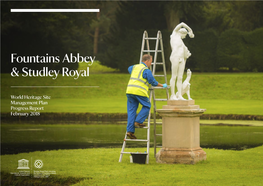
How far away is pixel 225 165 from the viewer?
8.80 metres

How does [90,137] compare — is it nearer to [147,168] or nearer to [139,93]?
[139,93]

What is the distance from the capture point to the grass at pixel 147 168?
23.9ft

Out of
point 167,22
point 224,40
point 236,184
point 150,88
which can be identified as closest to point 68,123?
point 150,88

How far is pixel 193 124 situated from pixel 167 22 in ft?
108

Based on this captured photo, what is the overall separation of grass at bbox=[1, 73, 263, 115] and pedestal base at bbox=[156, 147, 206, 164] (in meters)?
12.4

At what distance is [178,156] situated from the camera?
9039 millimetres

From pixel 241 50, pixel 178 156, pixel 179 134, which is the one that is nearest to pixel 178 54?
pixel 179 134

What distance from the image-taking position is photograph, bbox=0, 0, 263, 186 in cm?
848

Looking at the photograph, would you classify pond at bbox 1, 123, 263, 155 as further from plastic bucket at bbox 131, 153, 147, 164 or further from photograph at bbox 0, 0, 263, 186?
plastic bucket at bbox 131, 153, 147, 164

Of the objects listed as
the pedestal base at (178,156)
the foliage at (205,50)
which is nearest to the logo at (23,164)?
the pedestal base at (178,156)

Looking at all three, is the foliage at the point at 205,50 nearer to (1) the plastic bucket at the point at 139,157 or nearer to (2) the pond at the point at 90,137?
(2) the pond at the point at 90,137

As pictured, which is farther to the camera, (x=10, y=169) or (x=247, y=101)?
(x=247, y=101)

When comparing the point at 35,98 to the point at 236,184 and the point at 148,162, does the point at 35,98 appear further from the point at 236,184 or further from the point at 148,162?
the point at 236,184

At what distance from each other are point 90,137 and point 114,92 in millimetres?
14853
